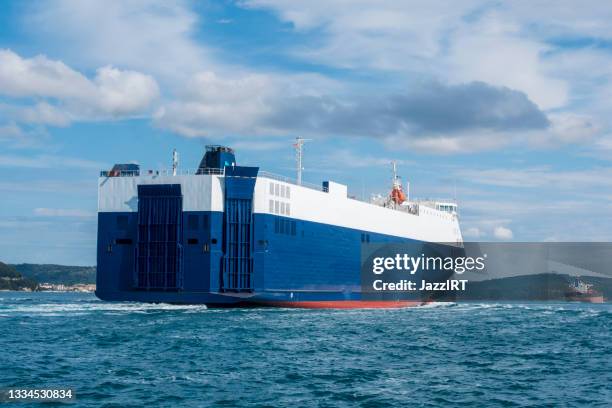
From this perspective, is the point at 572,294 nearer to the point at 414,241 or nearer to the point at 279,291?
the point at 414,241

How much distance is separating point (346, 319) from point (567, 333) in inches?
581

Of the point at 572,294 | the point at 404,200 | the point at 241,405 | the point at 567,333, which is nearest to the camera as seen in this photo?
the point at 241,405

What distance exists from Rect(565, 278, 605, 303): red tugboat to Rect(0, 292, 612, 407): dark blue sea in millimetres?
78101

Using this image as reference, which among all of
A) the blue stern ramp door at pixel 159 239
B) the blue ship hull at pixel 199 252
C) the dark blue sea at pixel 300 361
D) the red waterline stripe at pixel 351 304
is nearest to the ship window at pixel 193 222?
the blue ship hull at pixel 199 252

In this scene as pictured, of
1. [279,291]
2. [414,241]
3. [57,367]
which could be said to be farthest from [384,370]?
[414,241]

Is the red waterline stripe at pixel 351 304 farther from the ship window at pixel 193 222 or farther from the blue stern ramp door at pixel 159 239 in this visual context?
the ship window at pixel 193 222

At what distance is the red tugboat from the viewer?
123250 mm

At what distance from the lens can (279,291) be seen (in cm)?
6044

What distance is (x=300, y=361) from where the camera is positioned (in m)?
31.7

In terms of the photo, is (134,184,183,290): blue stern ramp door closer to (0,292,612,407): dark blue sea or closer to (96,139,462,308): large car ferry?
(96,139,462,308): large car ferry

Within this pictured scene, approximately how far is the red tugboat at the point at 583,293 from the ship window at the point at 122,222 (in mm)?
86170

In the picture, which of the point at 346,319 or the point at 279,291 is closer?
the point at 346,319

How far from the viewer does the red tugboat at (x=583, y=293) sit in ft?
404

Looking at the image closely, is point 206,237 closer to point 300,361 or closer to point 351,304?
point 351,304
